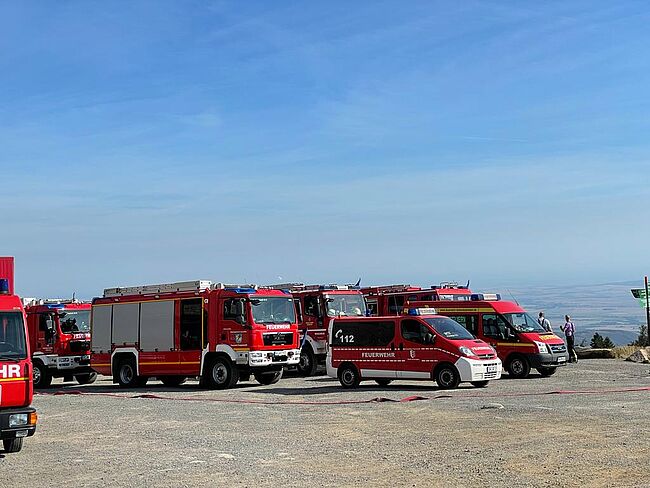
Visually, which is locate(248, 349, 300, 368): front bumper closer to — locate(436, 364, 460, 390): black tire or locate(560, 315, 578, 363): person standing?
locate(436, 364, 460, 390): black tire

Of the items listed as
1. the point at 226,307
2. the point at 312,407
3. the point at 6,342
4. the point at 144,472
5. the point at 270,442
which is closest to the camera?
the point at 144,472

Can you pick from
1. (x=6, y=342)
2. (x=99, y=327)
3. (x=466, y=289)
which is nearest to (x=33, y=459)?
(x=6, y=342)

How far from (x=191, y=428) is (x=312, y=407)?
12.7 feet

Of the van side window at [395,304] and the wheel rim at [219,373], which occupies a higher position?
the van side window at [395,304]

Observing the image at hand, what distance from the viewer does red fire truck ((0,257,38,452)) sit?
467 inches

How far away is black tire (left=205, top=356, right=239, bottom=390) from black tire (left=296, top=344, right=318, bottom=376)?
12.8ft

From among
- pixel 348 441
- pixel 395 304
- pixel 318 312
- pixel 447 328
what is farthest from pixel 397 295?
pixel 348 441

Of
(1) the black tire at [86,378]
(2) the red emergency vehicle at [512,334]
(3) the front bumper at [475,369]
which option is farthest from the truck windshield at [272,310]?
(1) the black tire at [86,378]

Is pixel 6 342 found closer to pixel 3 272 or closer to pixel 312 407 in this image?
pixel 3 272

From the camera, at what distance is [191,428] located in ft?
52.6

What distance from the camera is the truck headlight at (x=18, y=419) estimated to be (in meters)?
11.8

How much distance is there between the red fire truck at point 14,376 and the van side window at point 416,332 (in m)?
11.7

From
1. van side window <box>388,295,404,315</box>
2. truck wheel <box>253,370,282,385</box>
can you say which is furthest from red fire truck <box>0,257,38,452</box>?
van side window <box>388,295,404,315</box>

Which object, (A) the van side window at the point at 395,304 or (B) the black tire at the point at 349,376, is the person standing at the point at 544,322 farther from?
(B) the black tire at the point at 349,376
